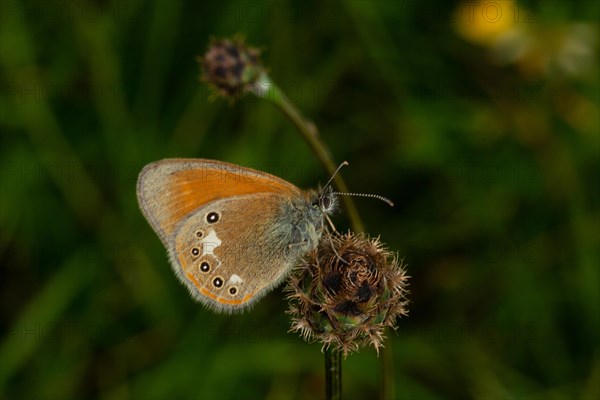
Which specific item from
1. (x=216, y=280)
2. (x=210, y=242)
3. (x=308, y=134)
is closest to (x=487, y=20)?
(x=308, y=134)

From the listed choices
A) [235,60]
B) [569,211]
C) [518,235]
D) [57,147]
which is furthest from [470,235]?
[57,147]

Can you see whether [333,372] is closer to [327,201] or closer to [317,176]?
[327,201]

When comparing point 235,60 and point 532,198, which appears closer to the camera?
point 235,60

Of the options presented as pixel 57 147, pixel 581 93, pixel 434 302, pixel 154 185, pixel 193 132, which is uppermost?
pixel 581 93

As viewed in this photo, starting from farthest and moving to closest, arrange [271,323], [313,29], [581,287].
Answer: [313,29] < [271,323] < [581,287]

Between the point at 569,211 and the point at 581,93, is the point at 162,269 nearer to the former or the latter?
the point at 569,211

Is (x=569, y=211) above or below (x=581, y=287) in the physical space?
above

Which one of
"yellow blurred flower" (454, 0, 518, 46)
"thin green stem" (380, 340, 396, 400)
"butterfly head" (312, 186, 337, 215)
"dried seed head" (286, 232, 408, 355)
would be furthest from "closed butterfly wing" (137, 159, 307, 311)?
"yellow blurred flower" (454, 0, 518, 46)

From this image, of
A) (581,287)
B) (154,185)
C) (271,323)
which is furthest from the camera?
(271,323)
